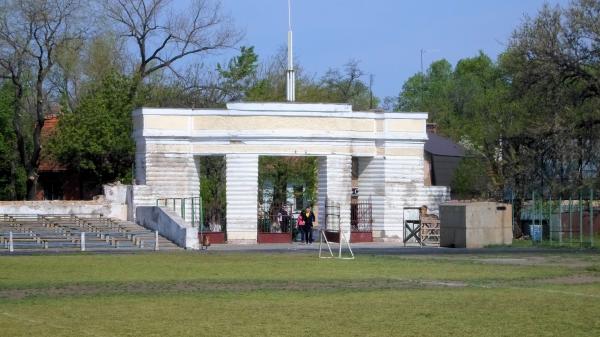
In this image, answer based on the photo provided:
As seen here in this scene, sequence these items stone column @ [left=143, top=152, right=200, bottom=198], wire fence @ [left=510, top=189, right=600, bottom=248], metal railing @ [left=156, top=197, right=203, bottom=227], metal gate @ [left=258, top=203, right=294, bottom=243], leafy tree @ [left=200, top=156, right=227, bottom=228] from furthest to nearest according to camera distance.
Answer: leafy tree @ [left=200, top=156, right=227, bottom=228], metal gate @ [left=258, top=203, right=294, bottom=243], stone column @ [left=143, top=152, right=200, bottom=198], metal railing @ [left=156, top=197, right=203, bottom=227], wire fence @ [left=510, top=189, right=600, bottom=248]

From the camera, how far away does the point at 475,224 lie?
46906 mm

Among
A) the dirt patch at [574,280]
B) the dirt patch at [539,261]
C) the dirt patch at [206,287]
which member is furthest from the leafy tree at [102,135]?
the dirt patch at [574,280]

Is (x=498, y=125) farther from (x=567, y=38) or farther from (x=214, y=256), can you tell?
(x=214, y=256)

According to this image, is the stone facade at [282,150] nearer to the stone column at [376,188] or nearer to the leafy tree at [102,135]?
the stone column at [376,188]

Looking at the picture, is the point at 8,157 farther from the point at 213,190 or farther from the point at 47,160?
the point at 213,190

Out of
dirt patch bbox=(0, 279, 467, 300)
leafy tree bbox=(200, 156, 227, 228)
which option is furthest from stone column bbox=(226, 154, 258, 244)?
dirt patch bbox=(0, 279, 467, 300)

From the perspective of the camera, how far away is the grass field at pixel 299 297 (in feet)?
59.1

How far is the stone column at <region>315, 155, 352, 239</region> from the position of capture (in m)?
57.6

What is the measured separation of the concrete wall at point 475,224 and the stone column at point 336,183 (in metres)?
10.3

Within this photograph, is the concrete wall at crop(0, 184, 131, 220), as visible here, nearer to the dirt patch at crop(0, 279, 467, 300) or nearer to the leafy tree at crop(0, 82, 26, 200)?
the leafy tree at crop(0, 82, 26, 200)

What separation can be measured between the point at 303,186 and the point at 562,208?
77.1 feet

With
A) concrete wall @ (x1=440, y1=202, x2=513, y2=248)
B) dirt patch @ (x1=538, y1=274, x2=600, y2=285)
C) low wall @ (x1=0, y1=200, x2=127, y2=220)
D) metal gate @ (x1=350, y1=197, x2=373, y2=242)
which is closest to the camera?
dirt patch @ (x1=538, y1=274, x2=600, y2=285)

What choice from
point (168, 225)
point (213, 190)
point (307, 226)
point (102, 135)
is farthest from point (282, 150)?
point (102, 135)

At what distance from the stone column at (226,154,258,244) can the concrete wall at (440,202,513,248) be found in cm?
1157
